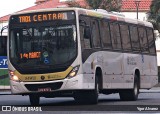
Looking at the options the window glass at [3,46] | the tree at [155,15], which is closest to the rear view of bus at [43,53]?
the window glass at [3,46]

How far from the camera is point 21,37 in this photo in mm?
24266

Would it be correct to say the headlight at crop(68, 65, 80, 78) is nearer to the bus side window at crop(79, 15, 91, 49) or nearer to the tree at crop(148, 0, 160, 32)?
the bus side window at crop(79, 15, 91, 49)

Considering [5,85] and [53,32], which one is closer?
[53,32]

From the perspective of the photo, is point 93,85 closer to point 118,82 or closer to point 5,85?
point 118,82

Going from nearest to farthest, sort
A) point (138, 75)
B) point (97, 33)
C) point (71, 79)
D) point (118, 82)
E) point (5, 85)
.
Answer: point (71, 79) → point (97, 33) → point (118, 82) → point (138, 75) → point (5, 85)

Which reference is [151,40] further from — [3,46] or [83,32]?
[3,46]

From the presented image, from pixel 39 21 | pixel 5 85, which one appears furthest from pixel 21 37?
pixel 5 85

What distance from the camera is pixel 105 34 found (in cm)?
2617

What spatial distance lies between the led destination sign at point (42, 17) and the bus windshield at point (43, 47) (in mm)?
281

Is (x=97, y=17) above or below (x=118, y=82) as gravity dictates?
above

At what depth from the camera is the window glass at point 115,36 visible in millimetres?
26989

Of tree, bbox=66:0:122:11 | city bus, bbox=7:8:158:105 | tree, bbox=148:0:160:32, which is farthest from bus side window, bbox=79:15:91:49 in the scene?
tree, bbox=66:0:122:11

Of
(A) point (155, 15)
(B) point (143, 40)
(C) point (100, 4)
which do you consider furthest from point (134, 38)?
(C) point (100, 4)

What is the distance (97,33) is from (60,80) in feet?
8.60
